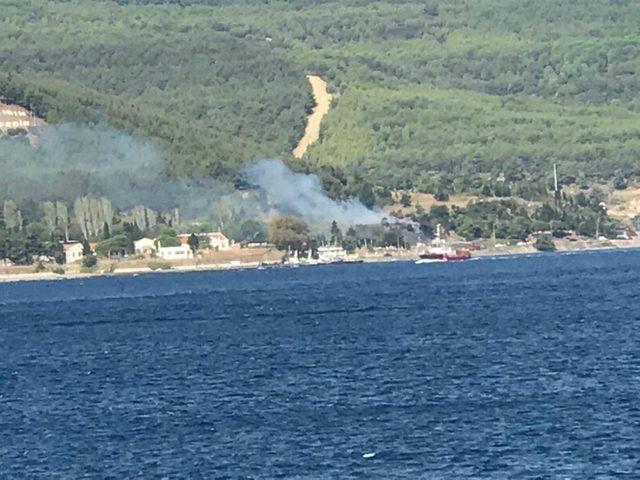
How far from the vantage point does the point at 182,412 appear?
53125 mm

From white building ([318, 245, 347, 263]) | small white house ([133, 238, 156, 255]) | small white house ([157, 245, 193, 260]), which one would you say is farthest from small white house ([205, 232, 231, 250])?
white building ([318, 245, 347, 263])

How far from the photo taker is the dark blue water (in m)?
43.8

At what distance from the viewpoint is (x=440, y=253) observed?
614 feet

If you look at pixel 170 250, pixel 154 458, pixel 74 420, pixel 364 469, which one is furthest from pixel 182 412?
pixel 170 250

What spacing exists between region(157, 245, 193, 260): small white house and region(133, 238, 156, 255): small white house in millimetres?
800

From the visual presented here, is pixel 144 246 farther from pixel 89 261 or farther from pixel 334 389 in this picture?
pixel 334 389

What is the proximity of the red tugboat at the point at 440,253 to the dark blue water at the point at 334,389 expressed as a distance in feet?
251

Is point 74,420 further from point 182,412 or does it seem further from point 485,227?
point 485,227

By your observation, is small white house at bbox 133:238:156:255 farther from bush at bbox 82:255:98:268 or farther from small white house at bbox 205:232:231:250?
small white house at bbox 205:232:231:250

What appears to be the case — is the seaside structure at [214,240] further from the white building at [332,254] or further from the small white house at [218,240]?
the white building at [332,254]

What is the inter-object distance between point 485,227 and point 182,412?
148 meters

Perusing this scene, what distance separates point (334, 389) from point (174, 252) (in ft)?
424

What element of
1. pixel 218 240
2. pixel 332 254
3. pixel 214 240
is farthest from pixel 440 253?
pixel 214 240

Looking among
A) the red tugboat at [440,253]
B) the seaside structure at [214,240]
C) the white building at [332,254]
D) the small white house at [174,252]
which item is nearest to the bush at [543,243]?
the red tugboat at [440,253]
